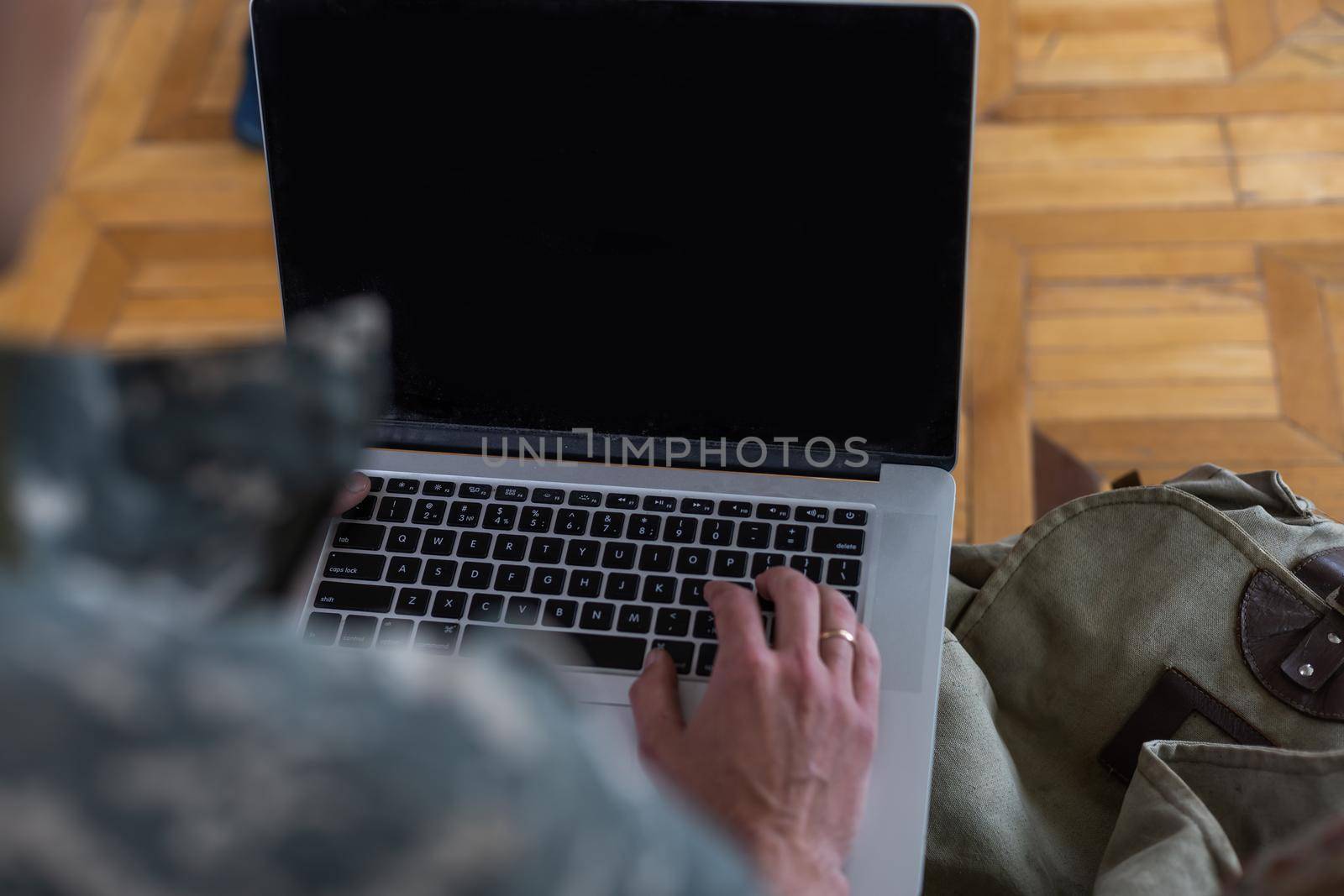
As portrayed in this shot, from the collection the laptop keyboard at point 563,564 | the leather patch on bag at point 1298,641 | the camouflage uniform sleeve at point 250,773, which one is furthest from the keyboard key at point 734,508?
the camouflage uniform sleeve at point 250,773

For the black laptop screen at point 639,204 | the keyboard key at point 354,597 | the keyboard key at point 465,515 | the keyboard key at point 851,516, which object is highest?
the black laptop screen at point 639,204

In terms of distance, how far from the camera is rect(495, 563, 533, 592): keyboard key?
71 centimetres

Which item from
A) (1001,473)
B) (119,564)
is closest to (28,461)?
(119,564)

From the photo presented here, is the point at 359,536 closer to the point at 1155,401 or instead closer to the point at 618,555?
the point at 618,555

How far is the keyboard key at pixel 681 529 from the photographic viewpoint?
2.36 feet

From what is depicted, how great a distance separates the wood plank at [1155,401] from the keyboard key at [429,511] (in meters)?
0.76

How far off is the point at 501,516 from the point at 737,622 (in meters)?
0.20

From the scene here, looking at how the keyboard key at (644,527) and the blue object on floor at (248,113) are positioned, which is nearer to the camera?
the keyboard key at (644,527)

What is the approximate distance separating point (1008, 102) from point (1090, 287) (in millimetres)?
309

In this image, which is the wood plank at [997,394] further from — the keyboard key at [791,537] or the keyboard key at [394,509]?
the keyboard key at [394,509]

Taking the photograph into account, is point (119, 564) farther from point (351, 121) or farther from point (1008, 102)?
point (1008, 102)

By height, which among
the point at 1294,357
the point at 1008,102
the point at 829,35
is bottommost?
the point at 1294,357

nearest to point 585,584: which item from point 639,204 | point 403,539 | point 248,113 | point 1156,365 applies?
point 403,539

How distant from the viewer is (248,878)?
218mm
